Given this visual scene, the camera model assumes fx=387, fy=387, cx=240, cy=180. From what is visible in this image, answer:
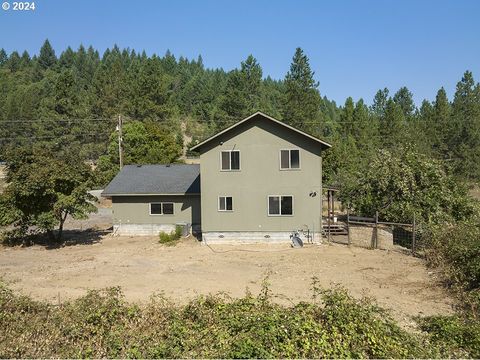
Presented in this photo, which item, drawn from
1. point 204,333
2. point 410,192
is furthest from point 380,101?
point 204,333

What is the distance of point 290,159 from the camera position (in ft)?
76.8

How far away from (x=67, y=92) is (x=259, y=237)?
4807 centimetres

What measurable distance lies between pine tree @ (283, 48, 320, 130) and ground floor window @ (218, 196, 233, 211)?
32.4m

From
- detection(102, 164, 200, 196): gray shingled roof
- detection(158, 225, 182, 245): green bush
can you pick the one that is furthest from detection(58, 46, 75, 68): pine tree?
detection(158, 225, 182, 245): green bush

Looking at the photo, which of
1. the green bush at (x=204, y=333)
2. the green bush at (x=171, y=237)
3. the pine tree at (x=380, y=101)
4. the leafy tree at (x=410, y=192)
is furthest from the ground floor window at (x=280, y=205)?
the pine tree at (x=380, y=101)

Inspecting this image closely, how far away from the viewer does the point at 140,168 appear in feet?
103

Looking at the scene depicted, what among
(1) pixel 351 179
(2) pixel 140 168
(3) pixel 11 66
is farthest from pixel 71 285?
(3) pixel 11 66

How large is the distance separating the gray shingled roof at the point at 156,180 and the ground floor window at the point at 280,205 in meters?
5.92

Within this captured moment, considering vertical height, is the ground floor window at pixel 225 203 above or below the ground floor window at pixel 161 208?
above

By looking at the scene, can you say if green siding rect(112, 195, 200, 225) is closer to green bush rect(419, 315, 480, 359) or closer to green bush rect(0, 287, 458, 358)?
green bush rect(0, 287, 458, 358)

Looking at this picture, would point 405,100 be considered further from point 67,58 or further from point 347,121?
point 67,58

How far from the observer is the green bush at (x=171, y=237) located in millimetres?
24663

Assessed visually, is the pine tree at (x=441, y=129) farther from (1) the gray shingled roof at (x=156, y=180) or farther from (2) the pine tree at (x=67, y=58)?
(2) the pine tree at (x=67, y=58)

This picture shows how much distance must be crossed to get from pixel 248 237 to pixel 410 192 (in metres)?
10.8
